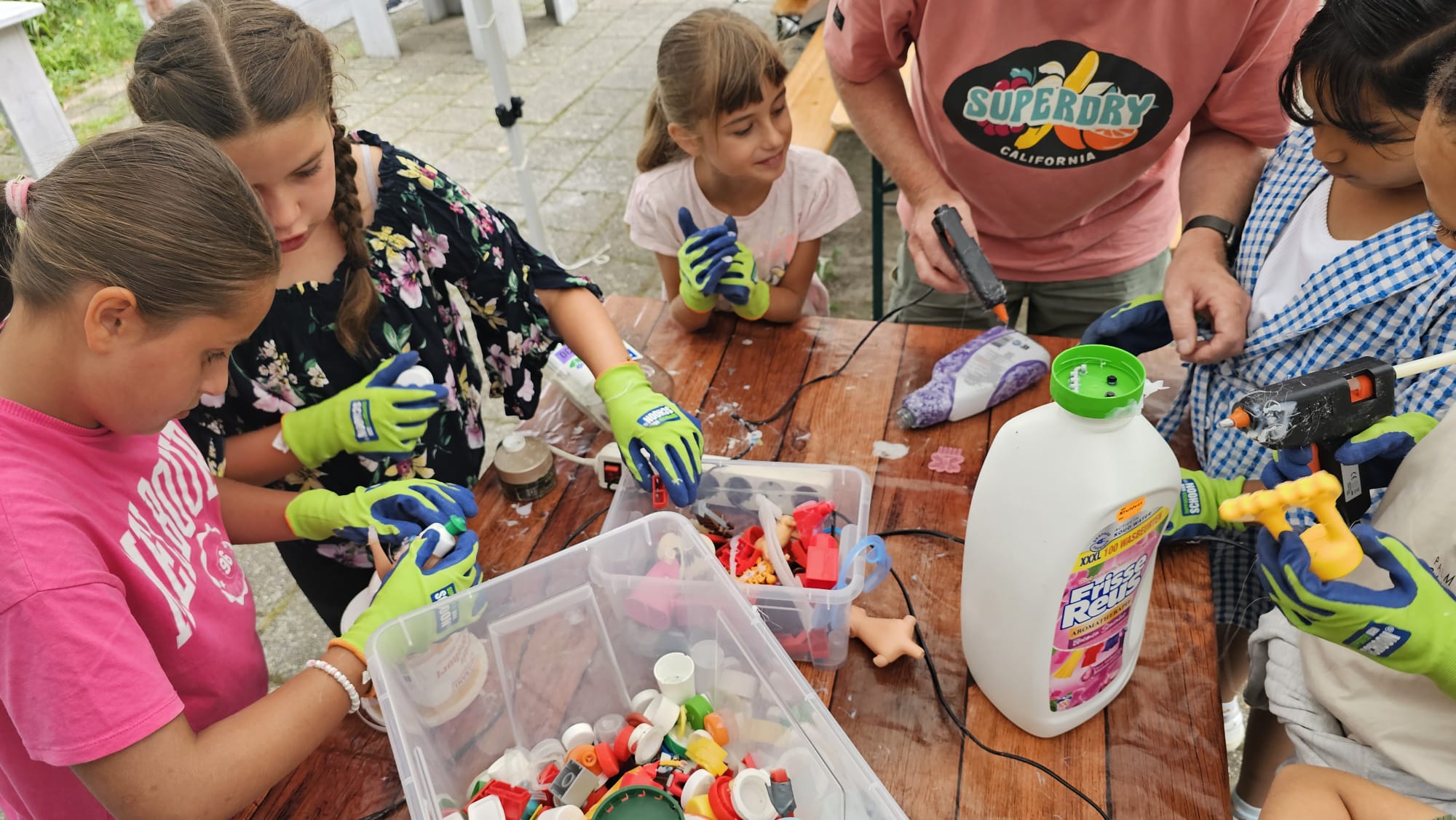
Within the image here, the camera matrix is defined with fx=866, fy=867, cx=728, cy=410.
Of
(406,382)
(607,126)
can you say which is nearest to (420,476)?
(406,382)

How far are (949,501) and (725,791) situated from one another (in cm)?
51

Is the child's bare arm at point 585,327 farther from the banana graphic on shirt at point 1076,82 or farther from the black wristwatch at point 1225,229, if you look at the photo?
the black wristwatch at point 1225,229

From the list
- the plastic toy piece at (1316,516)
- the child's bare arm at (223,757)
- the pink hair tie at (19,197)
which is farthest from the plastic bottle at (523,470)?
the plastic toy piece at (1316,516)

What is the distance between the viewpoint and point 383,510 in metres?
1.08

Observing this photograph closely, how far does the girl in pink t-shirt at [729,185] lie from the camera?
1505mm

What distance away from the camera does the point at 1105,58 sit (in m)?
1.27

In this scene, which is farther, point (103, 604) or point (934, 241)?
point (934, 241)

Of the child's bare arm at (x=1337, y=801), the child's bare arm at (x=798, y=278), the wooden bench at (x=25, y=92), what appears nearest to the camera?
the child's bare arm at (x=1337, y=801)

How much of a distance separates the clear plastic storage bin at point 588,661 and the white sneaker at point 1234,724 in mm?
1193

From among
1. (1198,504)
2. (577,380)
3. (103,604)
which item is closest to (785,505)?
(577,380)

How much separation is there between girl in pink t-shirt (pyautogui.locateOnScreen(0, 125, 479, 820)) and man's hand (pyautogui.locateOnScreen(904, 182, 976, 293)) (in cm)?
89

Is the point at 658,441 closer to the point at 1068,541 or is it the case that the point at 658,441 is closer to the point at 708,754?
the point at 708,754

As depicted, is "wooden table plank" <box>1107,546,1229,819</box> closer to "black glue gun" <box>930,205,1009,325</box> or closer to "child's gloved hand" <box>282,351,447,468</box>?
"black glue gun" <box>930,205,1009,325</box>

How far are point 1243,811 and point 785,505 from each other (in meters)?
0.86
